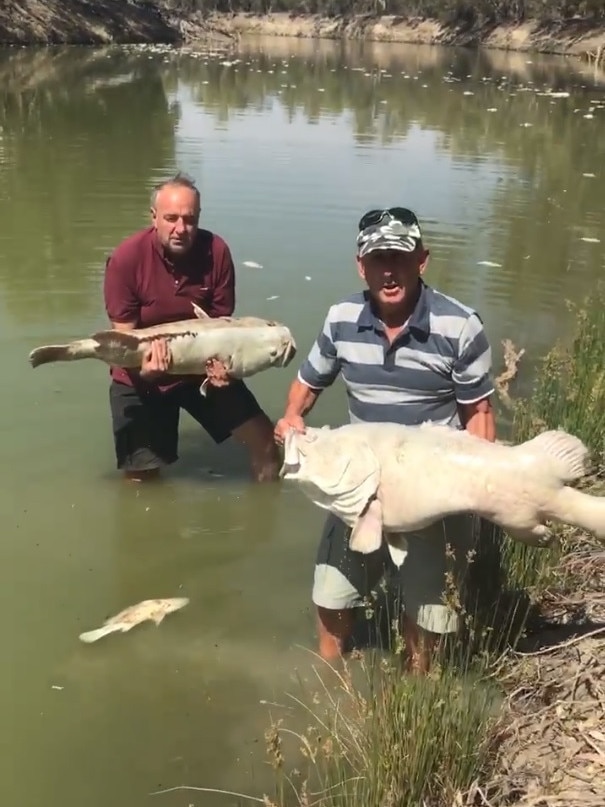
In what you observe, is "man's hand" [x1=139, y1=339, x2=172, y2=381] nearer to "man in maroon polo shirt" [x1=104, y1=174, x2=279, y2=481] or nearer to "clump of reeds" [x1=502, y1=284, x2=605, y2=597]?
"man in maroon polo shirt" [x1=104, y1=174, x2=279, y2=481]

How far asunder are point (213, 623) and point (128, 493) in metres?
1.46

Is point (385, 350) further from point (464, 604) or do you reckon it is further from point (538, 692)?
→ point (538, 692)

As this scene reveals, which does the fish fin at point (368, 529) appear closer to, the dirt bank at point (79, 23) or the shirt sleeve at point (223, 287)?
the shirt sleeve at point (223, 287)

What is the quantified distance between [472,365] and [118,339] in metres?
2.14

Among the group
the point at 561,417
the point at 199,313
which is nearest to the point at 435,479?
the point at 561,417

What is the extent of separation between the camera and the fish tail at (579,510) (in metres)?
3.09

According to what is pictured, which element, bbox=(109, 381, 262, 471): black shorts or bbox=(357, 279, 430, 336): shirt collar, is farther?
bbox=(109, 381, 262, 471): black shorts

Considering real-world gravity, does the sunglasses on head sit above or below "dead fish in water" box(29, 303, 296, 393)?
above

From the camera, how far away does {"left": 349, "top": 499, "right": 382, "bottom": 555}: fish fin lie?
3303 mm

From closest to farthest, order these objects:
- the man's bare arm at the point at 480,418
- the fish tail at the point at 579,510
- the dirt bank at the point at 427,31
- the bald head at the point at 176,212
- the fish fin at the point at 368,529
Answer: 1. the fish tail at the point at 579,510
2. the fish fin at the point at 368,529
3. the man's bare arm at the point at 480,418
4. the bald head at the point at 176,212
5. the dirt bank at the point at 427,31

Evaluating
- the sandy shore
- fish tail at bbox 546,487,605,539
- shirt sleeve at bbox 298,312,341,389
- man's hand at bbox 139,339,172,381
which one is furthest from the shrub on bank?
fish tail at bbox 546,487,605,539

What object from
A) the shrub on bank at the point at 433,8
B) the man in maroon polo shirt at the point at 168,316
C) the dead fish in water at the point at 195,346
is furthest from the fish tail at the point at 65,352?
the shrub on bank at the point at 433,8

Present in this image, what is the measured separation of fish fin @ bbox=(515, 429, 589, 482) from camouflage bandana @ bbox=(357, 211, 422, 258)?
32.7 inches

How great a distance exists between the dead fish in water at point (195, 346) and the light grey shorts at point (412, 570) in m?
1.61
